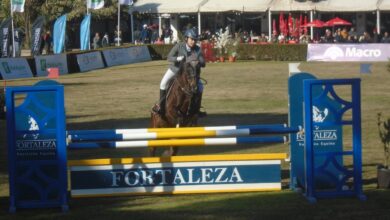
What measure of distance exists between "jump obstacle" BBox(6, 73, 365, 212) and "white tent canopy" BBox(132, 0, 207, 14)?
55560 millimetres

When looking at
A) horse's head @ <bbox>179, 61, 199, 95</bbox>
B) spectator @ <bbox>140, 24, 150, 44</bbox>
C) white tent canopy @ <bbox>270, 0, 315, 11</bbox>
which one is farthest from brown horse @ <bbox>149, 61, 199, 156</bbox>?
spectator @ <bbox>140, 24, 150, 44</bbox>

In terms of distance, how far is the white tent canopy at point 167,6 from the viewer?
67.3 metres

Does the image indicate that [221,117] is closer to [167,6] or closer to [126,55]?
[126,55]

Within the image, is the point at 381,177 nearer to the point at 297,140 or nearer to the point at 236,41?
the point at 297,140

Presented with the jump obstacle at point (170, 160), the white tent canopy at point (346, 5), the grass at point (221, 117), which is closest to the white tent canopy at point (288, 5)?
the white tent canopy at point (346, 5)

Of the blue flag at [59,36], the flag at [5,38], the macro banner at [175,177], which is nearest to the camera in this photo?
the macro banner at [175,177]

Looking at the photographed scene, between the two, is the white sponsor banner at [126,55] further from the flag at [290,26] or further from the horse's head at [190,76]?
the horse's head at [190,76]

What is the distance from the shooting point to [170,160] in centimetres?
1126

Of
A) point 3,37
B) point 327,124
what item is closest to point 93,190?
point 327,124

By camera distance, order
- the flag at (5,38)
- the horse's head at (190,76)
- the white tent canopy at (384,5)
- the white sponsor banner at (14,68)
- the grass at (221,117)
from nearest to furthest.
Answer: the grass at (221,117) < the horse's head at (190,76) < the white sponsor banner at (14,68) < the flag at (5,38) < the white tent canopy at (384,5)

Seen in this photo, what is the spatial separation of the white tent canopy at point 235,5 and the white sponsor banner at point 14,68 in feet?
90.8

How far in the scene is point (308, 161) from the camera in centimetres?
1090

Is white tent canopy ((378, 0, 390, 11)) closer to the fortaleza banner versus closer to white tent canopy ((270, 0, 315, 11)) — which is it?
white tent canopy ((270, 0, 315, 11))

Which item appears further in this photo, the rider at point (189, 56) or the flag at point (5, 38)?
the flag at point (5, 38)
